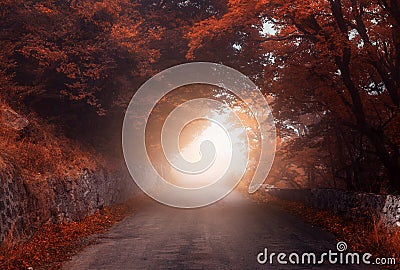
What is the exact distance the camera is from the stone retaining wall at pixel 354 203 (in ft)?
33.9

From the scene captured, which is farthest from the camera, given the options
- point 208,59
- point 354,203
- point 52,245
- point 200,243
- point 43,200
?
point 208,59

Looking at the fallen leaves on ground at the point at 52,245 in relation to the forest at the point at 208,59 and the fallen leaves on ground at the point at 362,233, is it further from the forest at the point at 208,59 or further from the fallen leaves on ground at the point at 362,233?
the fallen leaves on ground at the point at 362,233

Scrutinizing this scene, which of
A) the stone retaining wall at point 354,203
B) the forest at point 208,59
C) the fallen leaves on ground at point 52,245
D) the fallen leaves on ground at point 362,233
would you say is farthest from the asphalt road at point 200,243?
the forest at point 208,59

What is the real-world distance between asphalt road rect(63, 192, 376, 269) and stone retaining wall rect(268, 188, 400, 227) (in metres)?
1.46

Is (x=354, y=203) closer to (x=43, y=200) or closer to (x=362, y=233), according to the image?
(x=362, y=233)

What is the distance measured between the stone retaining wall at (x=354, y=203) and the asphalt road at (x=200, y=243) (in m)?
1.46

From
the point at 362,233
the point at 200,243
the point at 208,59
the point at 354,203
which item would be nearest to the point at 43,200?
the point at 200,243

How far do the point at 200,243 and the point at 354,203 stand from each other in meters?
5.86

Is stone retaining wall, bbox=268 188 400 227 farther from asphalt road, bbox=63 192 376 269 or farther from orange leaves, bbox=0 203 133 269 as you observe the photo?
orange leaves, bbox=0 203 133 269

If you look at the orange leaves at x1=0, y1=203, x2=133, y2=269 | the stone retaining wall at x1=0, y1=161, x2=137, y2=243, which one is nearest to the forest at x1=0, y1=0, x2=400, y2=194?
the stone retaining wall at x1=0, y1=161, x2=137, y2=243

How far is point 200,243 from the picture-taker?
10.7m

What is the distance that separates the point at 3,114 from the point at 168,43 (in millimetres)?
10594

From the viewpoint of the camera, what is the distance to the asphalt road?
27.7 feet

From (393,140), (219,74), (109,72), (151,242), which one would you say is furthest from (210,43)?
(151,242)
